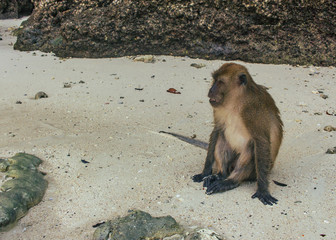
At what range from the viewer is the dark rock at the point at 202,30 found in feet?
23.8

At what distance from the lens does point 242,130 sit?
363 cm

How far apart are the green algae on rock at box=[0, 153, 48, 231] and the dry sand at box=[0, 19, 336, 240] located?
0.23 feet

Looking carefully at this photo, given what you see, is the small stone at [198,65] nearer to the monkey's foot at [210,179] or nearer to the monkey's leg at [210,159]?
the monkey's leg at [210,159]

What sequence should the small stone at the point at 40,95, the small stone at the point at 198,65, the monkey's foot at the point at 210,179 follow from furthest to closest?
the small stone at the point at 198,65, the small stone at the point at 40,95, the monkey's foot at the point at 210,179

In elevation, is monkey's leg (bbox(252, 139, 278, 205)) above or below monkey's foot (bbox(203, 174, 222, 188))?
above

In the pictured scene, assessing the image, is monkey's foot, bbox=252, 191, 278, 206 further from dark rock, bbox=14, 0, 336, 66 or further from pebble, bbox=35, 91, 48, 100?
dark rock, bbox=14, 0, 336, 66

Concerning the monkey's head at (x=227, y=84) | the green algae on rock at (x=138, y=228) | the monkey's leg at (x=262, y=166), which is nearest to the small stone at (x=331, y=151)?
the monkey's leg at (x=262, y=166)

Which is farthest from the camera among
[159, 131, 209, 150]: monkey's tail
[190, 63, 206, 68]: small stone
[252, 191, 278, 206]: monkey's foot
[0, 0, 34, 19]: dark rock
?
[0, 0, 34, 19]: dark rock

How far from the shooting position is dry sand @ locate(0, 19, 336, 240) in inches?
128

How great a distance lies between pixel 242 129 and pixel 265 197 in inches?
24.0

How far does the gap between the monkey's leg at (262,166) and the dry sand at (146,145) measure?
0.11 m

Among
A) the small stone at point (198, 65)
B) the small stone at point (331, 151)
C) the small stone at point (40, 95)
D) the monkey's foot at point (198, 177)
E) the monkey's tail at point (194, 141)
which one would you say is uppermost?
the small stone at point (198, 65)

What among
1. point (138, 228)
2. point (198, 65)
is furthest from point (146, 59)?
point (138, 228)

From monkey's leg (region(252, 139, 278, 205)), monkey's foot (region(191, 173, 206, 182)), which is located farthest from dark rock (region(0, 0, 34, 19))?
monkey's leg (region(252, 139, 278, 205))
